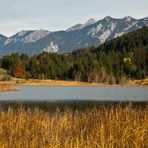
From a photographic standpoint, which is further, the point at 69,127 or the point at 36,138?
the point at 69,127

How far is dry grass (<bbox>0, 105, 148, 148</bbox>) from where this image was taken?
1355 centimetres

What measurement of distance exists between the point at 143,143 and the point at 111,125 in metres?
3.13

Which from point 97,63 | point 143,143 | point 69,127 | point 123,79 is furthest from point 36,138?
point 97,63

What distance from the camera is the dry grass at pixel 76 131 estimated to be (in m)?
13.6

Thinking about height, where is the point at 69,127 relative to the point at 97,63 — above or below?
below

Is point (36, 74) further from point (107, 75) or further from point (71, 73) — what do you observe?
point (107, 75)

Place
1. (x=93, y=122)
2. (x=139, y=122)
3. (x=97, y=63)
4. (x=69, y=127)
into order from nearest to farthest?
(x=139, y=122) < (x=93, y=122) < (x=69, y=127) < (x=97, y=63)

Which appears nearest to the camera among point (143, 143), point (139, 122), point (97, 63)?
point (143, 143)

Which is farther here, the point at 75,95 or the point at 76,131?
the point at 75,95

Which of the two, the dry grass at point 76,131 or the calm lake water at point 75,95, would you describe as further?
the calm lake water at point 75,95

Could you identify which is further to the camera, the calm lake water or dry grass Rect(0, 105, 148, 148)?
the calm lake water

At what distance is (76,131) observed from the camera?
60.1 ft

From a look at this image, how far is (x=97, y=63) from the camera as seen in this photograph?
198 meters

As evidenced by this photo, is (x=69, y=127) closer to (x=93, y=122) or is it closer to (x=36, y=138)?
(x=93, y=122)
